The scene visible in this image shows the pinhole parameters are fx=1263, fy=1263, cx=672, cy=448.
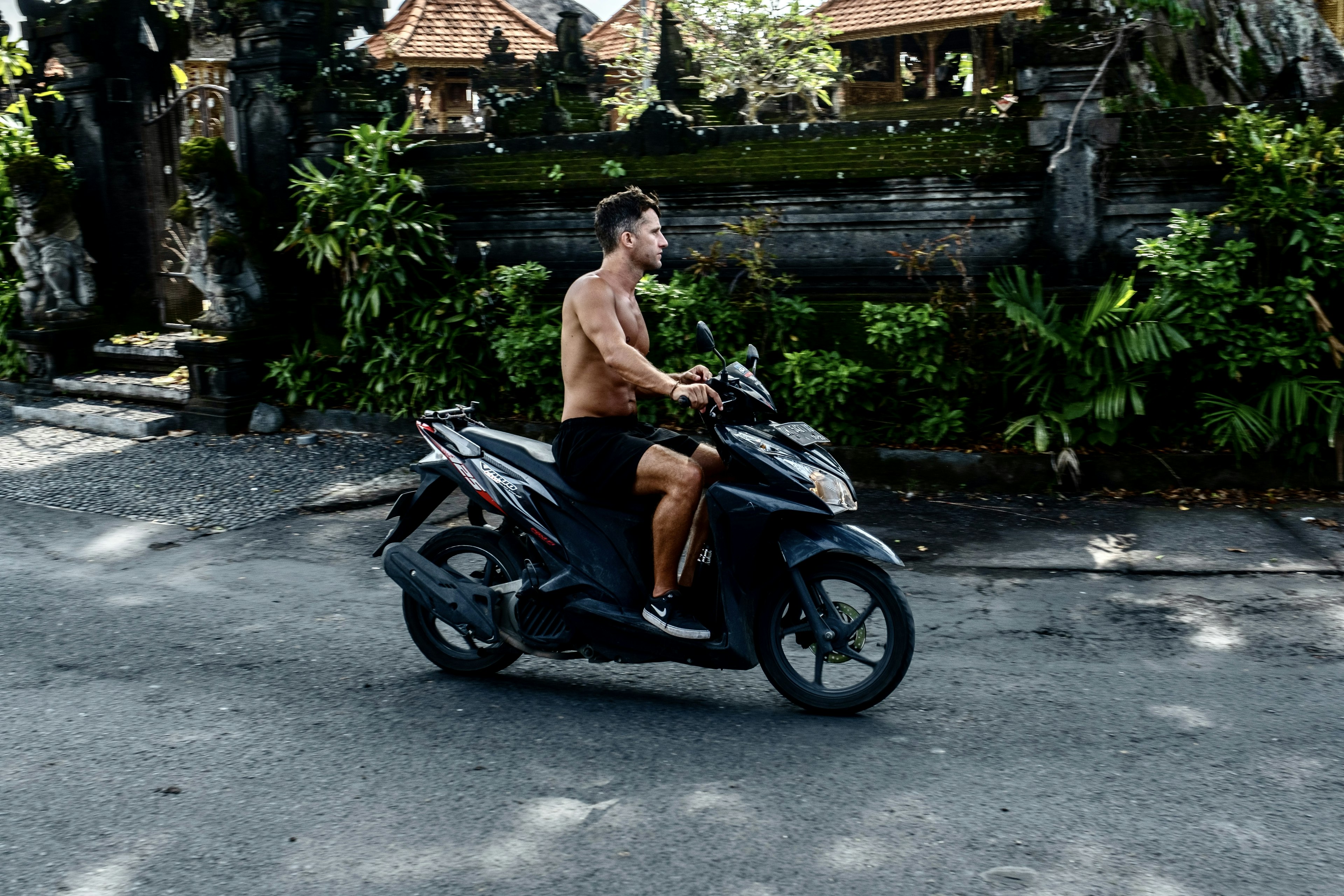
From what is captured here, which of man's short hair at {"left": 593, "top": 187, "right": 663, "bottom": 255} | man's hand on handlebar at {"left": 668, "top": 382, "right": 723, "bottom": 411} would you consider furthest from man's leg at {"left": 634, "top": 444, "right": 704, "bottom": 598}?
man's short hair at {"left": 593, "top": 187, "right": 663, "bottom": 255}

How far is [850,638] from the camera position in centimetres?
421

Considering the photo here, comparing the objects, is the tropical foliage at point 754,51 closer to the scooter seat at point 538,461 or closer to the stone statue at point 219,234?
the stone statue at point 219,234

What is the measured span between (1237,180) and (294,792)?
6230 millimetres

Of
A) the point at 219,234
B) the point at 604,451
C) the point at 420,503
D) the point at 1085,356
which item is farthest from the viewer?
the point at 219,234

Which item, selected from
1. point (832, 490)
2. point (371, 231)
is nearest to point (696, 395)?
point (832, 490)

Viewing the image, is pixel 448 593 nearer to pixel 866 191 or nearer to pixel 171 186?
pixel 866 191

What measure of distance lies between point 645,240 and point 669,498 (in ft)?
2.99

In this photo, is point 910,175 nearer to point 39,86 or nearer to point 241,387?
point 241,387

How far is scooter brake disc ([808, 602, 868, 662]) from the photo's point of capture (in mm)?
4223

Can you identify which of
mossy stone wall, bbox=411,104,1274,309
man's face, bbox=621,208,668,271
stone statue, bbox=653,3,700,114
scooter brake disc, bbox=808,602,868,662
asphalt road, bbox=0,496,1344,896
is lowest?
asphalt road, bbox=0,496,1344,896

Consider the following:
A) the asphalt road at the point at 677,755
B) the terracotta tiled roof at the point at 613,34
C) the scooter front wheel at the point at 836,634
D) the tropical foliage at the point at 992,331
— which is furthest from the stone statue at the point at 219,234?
the terracotta tiled roof at the point at 613,34

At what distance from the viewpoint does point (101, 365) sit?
11562mm

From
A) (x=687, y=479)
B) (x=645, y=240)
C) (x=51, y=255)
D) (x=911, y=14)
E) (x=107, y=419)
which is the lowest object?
(x=107, y=419)

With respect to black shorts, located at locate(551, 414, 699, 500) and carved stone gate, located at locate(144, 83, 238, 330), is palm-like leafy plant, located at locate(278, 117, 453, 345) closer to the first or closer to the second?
carved stone gate, located at locate(144, 83, 238, 330)
